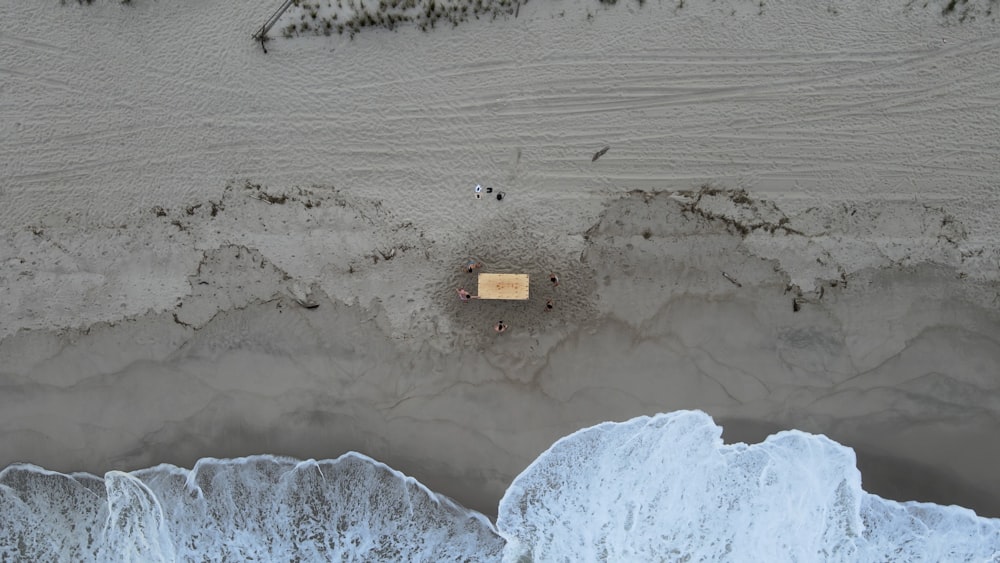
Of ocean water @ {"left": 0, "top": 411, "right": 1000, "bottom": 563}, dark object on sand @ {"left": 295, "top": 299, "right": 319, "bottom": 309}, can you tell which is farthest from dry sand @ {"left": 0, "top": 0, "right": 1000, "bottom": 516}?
ocean water @ {"left": 0, "top": 411, "right": 1000, "bottom": 563}

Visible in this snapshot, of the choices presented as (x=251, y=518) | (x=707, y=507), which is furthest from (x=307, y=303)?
(x=707, y=507)

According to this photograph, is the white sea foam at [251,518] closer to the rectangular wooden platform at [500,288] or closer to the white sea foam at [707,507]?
the white sea foam at [707,507]

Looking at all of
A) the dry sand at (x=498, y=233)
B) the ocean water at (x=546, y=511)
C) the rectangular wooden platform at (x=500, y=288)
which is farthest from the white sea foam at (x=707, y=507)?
the rectangular wooden platform at (x=500, y=288)

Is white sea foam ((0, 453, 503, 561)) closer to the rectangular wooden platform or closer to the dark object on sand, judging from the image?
the dark object on sand

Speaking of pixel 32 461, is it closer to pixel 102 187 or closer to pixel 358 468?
pixel 102 187

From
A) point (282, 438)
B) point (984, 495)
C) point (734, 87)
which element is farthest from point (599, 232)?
point (984, 495)

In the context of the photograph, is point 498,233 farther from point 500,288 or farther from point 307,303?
point 307,303
